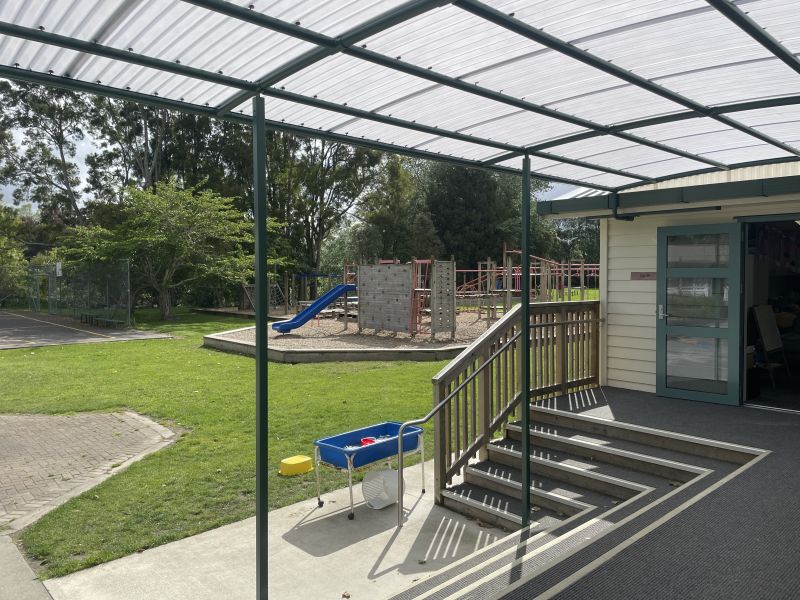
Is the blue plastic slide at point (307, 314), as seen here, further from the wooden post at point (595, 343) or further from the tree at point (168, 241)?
the wooden post at point (595, 343)

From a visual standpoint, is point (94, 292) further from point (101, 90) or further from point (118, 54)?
point (118, 54)

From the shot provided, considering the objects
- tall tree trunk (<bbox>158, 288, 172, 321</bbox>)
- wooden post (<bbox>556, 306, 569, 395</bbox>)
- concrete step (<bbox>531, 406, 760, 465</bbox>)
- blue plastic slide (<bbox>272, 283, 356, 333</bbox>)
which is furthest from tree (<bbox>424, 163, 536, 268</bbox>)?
concrete step (<bbox>531, 406, 760, 465</bbox>)

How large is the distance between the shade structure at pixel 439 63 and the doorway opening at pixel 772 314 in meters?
3.45

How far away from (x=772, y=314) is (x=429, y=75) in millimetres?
7032

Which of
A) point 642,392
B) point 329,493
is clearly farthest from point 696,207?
point 329,493

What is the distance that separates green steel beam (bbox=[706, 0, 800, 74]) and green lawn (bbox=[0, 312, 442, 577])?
4.65 m

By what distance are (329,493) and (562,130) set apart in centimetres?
365

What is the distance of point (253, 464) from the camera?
20.6 feet

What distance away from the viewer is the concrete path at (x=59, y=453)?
540 centimetres

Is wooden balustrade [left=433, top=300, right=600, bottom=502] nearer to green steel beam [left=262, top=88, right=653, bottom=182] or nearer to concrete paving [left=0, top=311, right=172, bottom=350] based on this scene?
green steel beam [left=262, top=88, right=653, bottom=182]

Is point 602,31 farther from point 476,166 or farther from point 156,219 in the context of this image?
point 156,219

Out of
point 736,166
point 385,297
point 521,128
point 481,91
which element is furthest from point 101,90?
point 385,297

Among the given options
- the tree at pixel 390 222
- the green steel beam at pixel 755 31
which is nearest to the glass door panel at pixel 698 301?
the green steel beam at pixel 755 31

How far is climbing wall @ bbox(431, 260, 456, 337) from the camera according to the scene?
15.7 metres
